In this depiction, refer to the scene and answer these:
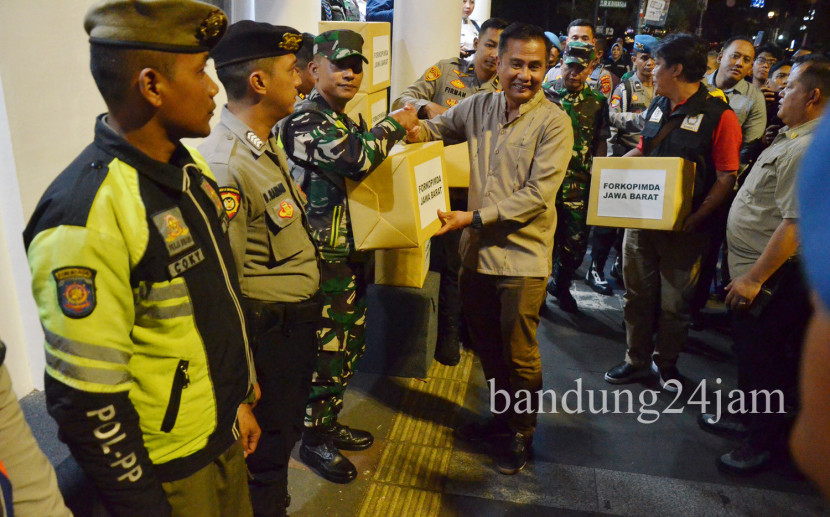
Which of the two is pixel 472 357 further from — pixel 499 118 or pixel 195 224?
pixel 195 224

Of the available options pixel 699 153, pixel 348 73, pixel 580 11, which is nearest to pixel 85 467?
pixel 348 73

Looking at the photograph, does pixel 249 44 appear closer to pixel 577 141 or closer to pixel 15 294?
pixel 15 294

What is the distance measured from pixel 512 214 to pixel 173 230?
1.73 metres

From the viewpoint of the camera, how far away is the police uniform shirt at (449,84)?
4137mm

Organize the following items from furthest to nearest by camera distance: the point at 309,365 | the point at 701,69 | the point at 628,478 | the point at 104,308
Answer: the point at 701,69 → the point at 628,478 → the point at 309,365 → the point at 104,308

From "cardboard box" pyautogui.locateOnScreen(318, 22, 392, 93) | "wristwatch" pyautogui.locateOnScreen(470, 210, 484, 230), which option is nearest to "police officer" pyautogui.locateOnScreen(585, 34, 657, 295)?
"cardboard box" pyautogui.locateOnScreen(318, 22, 392, 93)

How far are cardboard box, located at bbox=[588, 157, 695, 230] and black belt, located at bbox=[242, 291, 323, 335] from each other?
1981 mm

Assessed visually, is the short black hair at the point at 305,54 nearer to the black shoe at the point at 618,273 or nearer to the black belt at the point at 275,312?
the black belt at the point at 275,312

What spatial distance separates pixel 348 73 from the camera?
247 cm

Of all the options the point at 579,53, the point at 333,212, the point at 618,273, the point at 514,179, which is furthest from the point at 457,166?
the point at 618,273

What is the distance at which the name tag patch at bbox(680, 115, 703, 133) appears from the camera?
133 inches

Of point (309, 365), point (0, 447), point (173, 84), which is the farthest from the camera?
point (309, 365)

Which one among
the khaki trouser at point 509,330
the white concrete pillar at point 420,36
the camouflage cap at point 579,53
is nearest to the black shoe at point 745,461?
the khaki trouser at point 509,330

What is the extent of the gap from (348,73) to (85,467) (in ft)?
5.91
